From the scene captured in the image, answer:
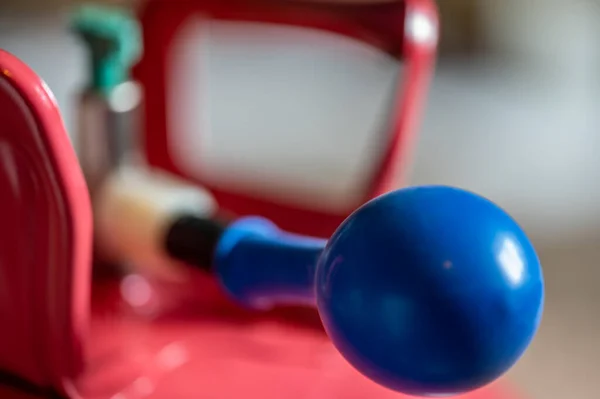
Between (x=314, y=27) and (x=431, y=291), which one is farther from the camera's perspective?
(x=314, y=27)

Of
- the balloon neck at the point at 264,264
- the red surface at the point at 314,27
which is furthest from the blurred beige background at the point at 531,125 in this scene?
the balloon neck at the point at 264,264

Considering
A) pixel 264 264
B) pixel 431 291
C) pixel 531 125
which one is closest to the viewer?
pixel 431 291

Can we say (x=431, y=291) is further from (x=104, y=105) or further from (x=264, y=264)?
(x=104, y=105)

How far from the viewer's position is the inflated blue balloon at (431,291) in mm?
183

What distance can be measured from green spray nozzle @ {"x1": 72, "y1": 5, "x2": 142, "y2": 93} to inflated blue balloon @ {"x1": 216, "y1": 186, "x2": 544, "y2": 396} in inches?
8.0

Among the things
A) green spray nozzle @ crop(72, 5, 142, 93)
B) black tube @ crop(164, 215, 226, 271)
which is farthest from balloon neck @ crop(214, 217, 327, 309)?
green spray nozzle @ crop(72, 5, 142, 93)

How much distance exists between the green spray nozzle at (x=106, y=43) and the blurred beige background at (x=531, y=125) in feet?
0.21

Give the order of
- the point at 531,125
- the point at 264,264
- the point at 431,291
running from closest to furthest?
the point at 431,291 < the point at 264,264 < the point at 531,125

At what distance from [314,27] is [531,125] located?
0.53 m

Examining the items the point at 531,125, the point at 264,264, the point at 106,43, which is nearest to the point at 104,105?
the point at 106,43

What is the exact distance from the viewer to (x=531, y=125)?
842 mm

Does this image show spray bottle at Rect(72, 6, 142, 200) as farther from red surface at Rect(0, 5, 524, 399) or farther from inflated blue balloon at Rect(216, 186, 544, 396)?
inflated blue balloon at Rect(216, 186, 544, 396)

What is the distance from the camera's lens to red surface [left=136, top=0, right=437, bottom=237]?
34 centimetres

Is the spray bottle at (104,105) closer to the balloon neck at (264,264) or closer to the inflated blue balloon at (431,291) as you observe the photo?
the balloon neck at (264,264)
